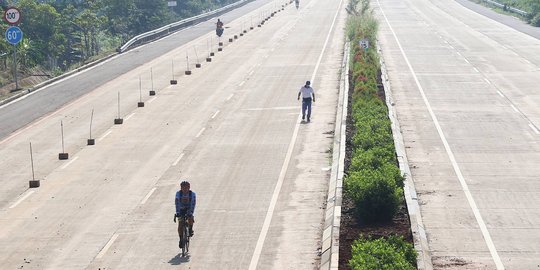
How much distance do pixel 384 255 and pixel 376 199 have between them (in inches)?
196

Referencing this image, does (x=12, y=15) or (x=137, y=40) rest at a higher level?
(x=12, y=15)

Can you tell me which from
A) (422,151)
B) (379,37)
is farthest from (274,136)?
(379,37)

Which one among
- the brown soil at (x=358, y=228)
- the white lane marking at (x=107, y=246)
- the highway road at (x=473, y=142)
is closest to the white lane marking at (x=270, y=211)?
the brown soil at (x=358, y=228)

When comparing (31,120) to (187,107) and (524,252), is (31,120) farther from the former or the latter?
(524,252)

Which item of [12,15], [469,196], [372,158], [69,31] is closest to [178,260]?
[372,158]

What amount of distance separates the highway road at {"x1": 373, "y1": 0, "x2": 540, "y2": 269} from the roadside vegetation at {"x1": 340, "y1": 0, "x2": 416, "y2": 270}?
0.95 metres

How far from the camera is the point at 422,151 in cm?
2881

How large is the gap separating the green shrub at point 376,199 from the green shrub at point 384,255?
347cm

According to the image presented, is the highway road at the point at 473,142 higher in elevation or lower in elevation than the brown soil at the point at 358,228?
lower

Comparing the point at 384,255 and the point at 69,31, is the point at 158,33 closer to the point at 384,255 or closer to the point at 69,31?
the point at 69,31

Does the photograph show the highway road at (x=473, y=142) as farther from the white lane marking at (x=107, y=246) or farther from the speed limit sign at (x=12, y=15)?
the speed limit sign at (x=12, y=15)

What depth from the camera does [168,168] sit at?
27.0 meters

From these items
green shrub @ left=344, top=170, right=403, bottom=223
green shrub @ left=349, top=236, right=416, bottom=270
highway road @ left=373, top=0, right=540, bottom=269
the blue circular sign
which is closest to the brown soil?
green shrub @ left=344, top=170, right=403, bottom=223

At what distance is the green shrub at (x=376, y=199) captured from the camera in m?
19.6
